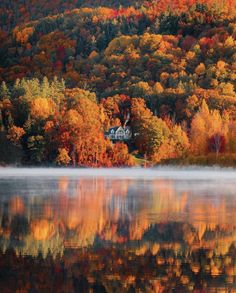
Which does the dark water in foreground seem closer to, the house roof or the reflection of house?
the reflection of house

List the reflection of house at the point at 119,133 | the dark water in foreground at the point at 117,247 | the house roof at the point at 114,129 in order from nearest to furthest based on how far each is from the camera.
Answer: the dark water in foreground at the point at 117,247, the reflection of house at the point at 119,133, the house roof at the point at 114,129

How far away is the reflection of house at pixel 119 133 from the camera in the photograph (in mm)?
145500

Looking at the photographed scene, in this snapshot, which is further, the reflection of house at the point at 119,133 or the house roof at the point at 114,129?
the house roof at the point at 114,129

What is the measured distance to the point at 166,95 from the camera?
555 ft

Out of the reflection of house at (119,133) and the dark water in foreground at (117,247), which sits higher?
the dark water in foreground at (117,247)

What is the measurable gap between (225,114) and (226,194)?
353 feet

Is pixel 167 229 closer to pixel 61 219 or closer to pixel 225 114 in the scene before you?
pixel 61 219

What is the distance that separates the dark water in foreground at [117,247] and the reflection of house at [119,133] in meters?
108

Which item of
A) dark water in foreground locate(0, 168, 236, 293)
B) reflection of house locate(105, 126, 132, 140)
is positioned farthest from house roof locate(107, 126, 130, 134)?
dark water in foreground locate(0, 168, 236, 293)

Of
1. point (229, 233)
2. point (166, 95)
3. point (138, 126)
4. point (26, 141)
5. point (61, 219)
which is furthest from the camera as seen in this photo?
point (166, 95)

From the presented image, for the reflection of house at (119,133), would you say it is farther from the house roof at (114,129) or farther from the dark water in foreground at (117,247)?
the dark water in foreground at (117,247)

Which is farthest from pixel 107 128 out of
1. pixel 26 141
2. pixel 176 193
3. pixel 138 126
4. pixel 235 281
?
pixel 235 281

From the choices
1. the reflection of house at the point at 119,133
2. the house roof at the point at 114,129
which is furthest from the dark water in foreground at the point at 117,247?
the house roof at the point at 114,129

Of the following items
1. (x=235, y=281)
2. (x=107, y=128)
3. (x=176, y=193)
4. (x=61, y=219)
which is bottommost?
(x=107, y=128)
